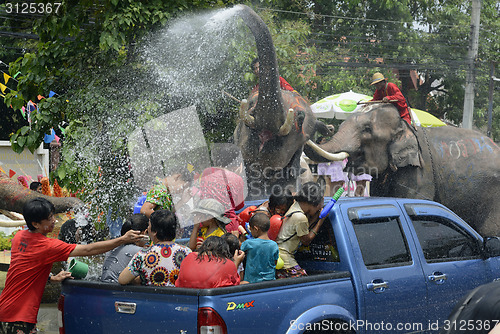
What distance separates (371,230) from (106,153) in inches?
124

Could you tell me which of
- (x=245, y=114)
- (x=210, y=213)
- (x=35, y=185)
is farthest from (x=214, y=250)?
(x=35, y=185)

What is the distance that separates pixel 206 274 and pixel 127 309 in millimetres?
528

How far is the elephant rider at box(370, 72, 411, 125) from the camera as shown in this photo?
32.1 feet

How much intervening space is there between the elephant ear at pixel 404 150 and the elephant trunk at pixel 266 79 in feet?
7.74

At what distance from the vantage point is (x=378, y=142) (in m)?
9.78

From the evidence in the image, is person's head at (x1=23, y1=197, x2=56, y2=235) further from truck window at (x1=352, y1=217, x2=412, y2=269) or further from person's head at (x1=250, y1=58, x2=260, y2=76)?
person's head at (x1=250, y1=58, x2=260, y2=76)

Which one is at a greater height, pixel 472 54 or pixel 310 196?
pixel 310 196

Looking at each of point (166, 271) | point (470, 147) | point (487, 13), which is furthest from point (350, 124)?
point (487, 13)

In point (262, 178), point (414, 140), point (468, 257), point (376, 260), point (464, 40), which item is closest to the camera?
point (376, 260)

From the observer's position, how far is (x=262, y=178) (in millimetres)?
8469

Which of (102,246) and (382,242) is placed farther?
(382,242)

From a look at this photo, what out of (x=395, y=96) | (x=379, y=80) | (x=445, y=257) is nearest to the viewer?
(x=445, y=257)

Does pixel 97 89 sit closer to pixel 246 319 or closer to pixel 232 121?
pixel 232 121

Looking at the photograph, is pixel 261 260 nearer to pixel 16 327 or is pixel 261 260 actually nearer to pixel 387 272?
pixel 387 272
